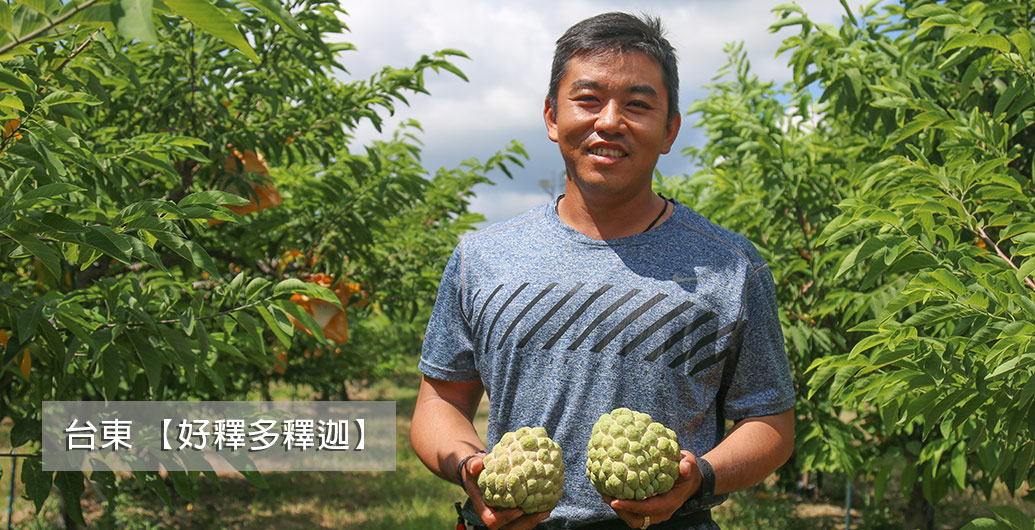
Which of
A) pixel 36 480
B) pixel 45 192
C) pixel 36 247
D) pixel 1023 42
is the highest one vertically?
pixel 1023 42

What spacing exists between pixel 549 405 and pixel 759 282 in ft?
1.48

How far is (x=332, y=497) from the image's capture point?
671 centimetres

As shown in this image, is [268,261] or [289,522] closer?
[268,261]

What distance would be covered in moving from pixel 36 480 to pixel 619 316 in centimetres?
160

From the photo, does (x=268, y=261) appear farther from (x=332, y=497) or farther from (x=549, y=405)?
(x=332, y=497)

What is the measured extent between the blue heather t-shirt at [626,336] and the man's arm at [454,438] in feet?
0.27

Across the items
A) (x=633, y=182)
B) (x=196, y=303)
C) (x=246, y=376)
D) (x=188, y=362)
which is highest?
(x=633, y=182)

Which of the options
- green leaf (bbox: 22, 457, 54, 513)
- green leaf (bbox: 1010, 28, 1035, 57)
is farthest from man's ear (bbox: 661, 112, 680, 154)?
green leaf (bbox: 22, 457, 54, 513)

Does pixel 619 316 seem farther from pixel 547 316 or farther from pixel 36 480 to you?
pixel 36 480

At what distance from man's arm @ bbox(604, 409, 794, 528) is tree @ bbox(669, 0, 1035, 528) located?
0.39 m

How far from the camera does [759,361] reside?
1.48 meters

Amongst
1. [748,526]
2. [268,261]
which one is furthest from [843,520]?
[268,261]

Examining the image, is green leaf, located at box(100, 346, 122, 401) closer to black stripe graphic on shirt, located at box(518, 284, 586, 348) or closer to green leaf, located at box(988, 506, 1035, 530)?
black stripe graphic on shirt, located at box(518, 284, 586, 348)

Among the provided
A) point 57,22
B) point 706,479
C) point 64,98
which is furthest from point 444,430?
point 64,98
